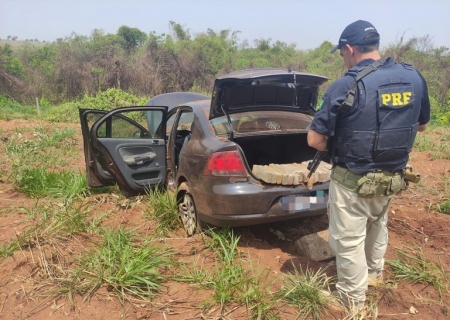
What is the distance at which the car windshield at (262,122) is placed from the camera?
3.73 metres

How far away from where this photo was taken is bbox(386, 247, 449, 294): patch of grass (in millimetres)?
2992

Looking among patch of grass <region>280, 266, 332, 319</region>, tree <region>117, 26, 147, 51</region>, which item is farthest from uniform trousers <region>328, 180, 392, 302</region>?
tree <region>117, 26, 147, 51</region>

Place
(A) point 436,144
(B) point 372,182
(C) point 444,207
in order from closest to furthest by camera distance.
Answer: (B) point 372,182
(C) point 444,207
(A) point 436,144

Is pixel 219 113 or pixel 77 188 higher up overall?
pixel 219 113

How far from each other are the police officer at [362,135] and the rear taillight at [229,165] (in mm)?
890

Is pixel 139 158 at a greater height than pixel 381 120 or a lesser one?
lesser

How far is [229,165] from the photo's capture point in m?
3.29

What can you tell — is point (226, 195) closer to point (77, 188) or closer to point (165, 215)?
point (165, 215)

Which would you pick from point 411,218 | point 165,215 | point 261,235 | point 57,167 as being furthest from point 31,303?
point 57,167

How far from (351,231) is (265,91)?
1.86m

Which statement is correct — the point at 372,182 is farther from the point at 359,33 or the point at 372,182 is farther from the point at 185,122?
the point at 185,122

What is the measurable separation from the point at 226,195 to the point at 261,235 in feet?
2.87

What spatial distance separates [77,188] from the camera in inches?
199

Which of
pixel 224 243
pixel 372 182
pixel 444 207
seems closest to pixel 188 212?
pixel 224 243
